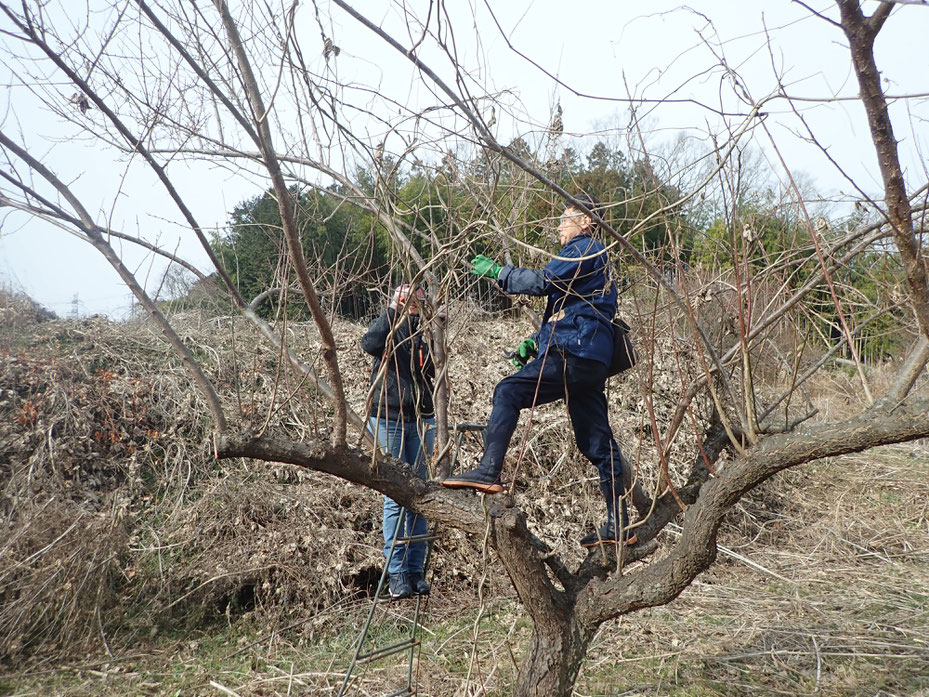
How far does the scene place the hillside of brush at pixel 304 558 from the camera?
11.6ft

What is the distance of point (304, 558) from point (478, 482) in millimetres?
2588

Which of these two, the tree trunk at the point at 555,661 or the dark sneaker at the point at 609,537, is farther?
the dark sneaker at the point at 609,537

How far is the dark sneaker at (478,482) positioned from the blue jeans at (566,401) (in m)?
0.02

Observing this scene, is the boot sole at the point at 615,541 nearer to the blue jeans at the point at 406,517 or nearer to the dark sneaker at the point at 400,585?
the blue jeans at the point at 406,517

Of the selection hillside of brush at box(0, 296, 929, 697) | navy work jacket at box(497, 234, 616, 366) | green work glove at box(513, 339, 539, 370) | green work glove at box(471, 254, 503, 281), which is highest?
green work glove at box(471, 254, 503, 281)

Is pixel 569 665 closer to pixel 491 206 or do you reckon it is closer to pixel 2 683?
pixel 491 206

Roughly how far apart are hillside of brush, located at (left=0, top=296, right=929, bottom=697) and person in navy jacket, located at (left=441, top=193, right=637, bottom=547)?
38cm

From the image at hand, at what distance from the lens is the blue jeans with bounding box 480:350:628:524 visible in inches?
103

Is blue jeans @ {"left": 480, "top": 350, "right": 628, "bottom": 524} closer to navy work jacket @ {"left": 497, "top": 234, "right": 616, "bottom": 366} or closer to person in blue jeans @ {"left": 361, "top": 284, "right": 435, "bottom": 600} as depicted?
navy work jacket @ {"left": 497, "top": 234, "right": 616, "bottom": 366}

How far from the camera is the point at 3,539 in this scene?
160 inches

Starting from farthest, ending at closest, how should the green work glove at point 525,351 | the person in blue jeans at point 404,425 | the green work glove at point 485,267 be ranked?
the person in blue jeans at point 404,425 < the green work glove at point 525,351 < the green work glove at point 485,267

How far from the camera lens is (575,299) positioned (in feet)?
9.09

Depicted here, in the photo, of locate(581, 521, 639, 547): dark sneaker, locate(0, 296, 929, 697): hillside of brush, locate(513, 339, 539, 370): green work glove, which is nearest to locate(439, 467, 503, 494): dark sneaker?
locate(0, 296, 929, 697): hillside of brush

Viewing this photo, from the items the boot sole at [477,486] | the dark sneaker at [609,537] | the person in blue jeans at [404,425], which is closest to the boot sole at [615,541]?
the dark sneaker at [609,537]
